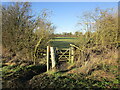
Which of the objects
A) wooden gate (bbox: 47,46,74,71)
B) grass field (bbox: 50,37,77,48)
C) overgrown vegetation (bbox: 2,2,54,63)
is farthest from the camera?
grass field (bbox: 50,37,77,48)

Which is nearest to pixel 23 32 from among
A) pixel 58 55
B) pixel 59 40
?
pixel 58 55

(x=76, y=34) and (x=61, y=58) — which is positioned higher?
(x=76, y=34)

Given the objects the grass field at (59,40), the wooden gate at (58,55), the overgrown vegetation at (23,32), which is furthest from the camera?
the grass field at (59,40)

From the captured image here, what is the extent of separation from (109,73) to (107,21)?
21.3 ft

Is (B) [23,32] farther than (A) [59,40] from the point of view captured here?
No

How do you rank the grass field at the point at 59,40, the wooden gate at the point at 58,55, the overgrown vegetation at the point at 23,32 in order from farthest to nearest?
the grass field at the point at 59,40
the overgrown vegetation at the point at 23,32
the wooden gate at the point at 58,55

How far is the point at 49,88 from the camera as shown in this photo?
438 centimetres

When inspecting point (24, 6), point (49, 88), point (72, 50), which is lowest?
point (49, 88)

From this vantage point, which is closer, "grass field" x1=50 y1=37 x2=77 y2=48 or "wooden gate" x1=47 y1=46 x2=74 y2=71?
"wooden gate" x1=47 y1=46 x2=74 y2=71

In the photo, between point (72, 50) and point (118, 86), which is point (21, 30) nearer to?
point (72, 50)

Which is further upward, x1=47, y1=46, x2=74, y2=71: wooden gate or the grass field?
the grass field

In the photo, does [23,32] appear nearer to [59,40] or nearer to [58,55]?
[58,55]

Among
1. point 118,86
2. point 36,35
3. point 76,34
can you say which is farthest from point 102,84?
point 76,34

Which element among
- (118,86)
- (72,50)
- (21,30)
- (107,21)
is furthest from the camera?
(107,21)
